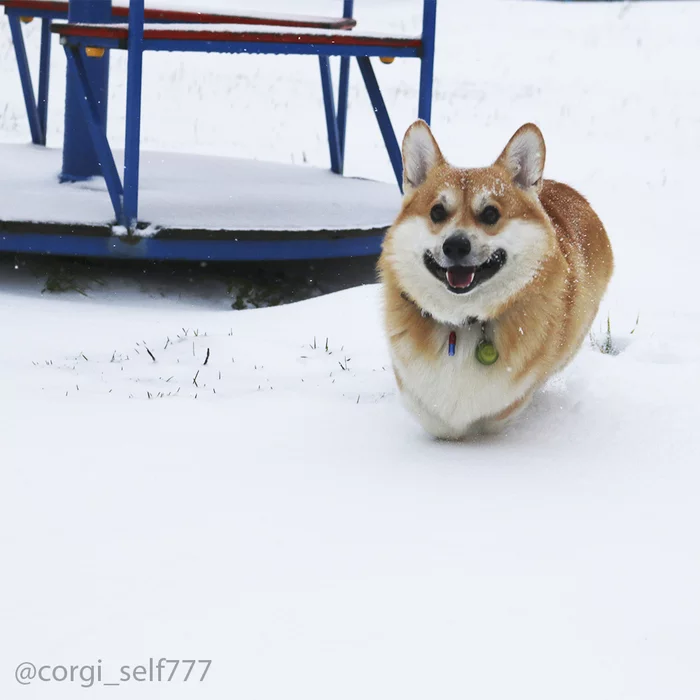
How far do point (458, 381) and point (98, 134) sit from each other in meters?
2.85

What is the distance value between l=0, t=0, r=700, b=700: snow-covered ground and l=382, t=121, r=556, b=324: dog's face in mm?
525

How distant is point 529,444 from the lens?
3.48 meters

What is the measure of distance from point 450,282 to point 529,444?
63cm

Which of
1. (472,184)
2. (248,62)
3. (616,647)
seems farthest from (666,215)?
(248,62)

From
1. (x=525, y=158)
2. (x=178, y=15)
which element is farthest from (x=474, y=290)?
(x=178, y=15)

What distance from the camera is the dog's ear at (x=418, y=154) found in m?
3.51

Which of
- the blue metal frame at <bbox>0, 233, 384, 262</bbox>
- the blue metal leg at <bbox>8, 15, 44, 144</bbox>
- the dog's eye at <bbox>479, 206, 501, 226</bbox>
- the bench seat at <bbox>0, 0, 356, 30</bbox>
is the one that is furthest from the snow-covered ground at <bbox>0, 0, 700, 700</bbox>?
the blue metal leg at <bbox>8, 15, 44, 144</bbox>

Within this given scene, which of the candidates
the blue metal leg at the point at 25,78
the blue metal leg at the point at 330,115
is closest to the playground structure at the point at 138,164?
the blue metal leg at the point at 25,78

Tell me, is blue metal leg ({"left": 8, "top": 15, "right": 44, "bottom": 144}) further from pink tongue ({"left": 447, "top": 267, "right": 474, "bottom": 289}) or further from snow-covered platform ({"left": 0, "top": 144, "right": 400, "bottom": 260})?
pink tongue ({"left": 447, "top": 267, "right": 474, "bottom": 289})

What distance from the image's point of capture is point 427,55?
5949 millimetres

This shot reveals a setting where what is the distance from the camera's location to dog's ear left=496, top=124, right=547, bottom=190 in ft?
11.3

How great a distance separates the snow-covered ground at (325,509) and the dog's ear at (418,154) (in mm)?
856

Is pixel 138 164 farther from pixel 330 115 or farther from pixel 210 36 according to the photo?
pixel 330 115

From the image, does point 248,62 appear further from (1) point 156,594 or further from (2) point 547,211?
(1) point 156,594
